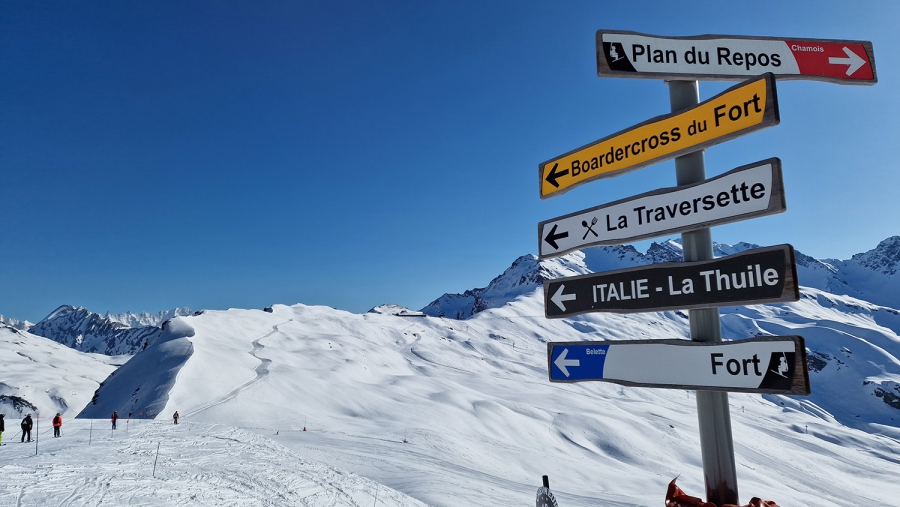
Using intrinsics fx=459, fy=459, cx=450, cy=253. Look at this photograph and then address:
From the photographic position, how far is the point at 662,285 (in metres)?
4.55

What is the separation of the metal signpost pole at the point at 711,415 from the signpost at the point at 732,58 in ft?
3.51

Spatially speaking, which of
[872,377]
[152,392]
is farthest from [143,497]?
[872,377]

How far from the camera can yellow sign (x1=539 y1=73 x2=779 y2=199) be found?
417 centimetres

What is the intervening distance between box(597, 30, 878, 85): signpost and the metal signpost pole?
1.07m

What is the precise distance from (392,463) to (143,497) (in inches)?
424

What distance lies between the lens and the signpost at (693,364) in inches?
149

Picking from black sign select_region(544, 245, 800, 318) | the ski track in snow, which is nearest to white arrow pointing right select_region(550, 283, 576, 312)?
black sign select_region(544, 245, 800, 318)

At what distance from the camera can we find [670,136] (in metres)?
4.76

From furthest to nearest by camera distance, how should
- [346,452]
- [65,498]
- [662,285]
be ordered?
[346,452] → [65,498] → [662,285]

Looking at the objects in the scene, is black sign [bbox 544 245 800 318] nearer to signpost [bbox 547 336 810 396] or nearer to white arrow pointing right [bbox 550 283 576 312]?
white arrow pointing right [bbox 550 283 576 312]

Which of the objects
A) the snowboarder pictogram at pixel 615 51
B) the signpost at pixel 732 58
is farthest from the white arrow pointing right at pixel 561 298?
Result: the snowboarder pictogram at pixel 615 51

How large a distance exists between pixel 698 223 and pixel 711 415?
Answer: 1.92m

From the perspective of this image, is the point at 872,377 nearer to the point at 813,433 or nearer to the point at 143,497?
the point at 813,433

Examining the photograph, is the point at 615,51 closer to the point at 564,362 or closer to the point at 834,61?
the point at 834,61
